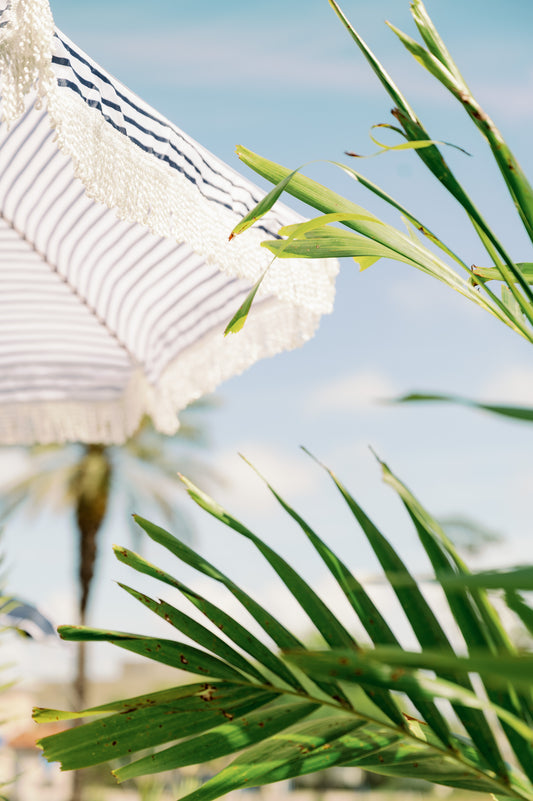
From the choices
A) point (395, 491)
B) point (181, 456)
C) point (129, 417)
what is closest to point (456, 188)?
point (395, 491)

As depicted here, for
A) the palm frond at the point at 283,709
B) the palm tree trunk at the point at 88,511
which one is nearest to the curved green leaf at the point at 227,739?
the palm frond at the point at 283,709

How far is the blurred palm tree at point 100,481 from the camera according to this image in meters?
10.5

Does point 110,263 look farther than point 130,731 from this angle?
Yes

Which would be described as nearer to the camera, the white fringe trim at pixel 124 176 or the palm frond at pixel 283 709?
the palm frond at pixel 283 709

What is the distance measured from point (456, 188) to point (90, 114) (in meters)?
0.99

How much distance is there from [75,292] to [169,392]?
1.50 feet

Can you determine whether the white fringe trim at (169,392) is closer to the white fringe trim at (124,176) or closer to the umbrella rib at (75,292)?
the umbrella rib at (75,292)

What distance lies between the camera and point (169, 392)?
226cm

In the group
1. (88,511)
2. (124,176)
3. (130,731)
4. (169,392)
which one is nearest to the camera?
(130,731)

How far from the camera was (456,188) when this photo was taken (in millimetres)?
633

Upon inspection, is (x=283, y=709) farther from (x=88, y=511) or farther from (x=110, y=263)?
(x=88, y=511)

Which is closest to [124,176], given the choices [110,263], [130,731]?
[110,263]

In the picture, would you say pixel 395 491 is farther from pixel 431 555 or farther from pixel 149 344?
pixel 149 344

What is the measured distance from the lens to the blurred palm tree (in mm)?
10523
